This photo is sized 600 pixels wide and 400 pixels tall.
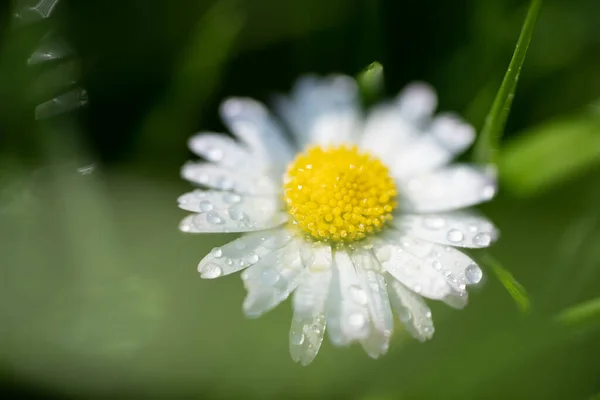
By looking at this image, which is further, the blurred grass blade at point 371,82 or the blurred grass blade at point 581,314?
the blurred grass blade at point 371,82

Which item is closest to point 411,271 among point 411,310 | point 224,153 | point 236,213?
point 411,310

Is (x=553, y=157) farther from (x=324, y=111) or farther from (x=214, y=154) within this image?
(x=214, y=154)

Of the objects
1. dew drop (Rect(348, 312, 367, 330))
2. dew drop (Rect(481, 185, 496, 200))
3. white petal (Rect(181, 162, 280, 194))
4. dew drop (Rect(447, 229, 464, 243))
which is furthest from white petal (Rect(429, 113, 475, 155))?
dew drop (Rect(348, 312, 367, 330))

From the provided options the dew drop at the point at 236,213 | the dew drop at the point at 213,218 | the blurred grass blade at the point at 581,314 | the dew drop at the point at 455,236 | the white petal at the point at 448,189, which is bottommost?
the blurred grass blade at the point at 581,314

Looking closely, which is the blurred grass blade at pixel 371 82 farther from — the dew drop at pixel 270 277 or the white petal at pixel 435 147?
the dew drop at pixel 270 277

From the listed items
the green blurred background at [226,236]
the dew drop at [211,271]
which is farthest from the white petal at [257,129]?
the dew drop at [211,271]

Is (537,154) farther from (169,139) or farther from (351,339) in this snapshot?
(169,139)

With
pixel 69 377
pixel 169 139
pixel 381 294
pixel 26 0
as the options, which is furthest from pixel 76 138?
pixel 381 294
